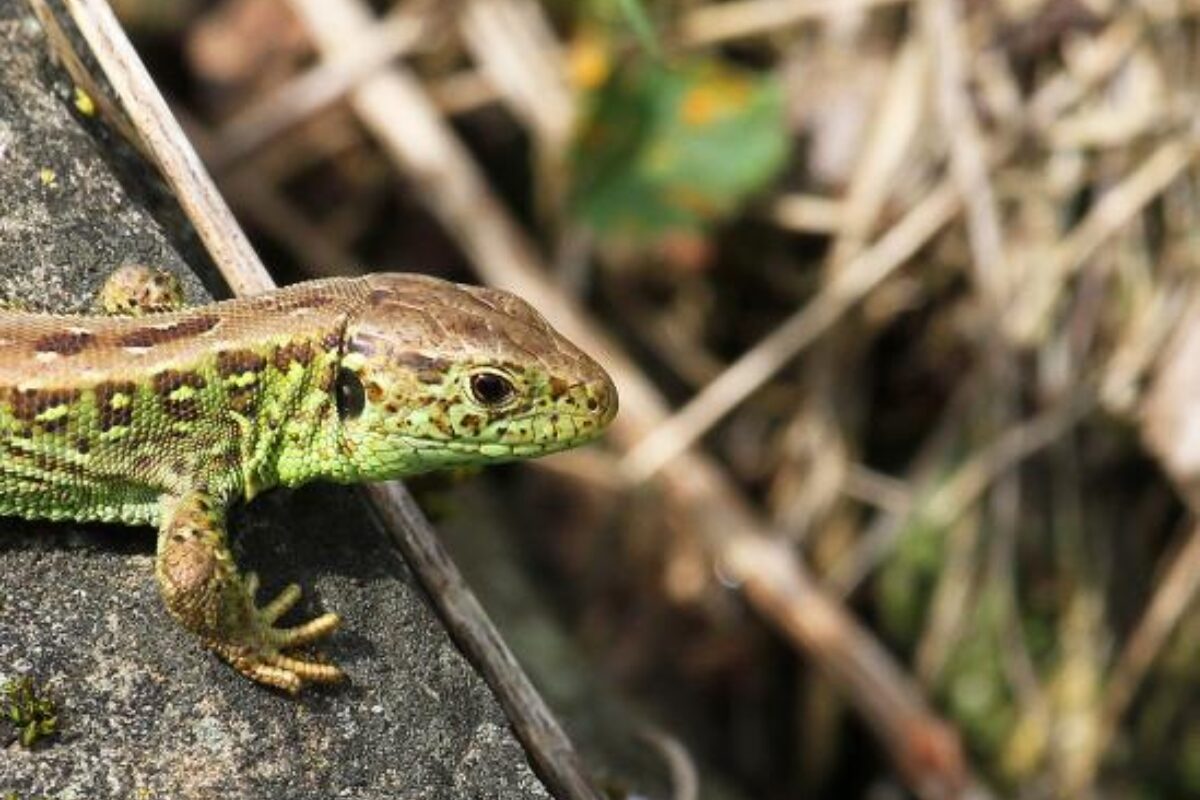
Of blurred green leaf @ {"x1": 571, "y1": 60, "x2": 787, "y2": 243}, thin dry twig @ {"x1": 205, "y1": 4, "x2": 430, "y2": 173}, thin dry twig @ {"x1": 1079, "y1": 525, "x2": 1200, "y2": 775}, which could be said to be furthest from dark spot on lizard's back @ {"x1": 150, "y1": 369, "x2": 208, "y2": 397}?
thin dry twig @ {"x1": 1079, "y1": 525, "x2": 1200, "y2": 775}

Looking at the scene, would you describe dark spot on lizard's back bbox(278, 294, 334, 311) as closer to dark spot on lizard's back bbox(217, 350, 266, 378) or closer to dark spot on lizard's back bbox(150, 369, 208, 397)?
dark spot on lizard's back bbox(217, 350, 266, 378)

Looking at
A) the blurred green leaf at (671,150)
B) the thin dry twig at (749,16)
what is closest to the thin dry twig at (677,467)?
the blurred green leaf at (671,150)

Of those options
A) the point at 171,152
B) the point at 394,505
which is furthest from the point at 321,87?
the point at 394,505

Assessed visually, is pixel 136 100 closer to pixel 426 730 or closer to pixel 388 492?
pixel 388 492

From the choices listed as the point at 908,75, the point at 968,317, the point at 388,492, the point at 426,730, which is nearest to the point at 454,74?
the point at 908,75

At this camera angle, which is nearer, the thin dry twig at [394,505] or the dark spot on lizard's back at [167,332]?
the dark spot on lizard's back at [167,332]

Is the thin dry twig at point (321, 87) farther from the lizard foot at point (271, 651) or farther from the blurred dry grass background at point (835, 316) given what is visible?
the lizard foot at point (271, 651)
